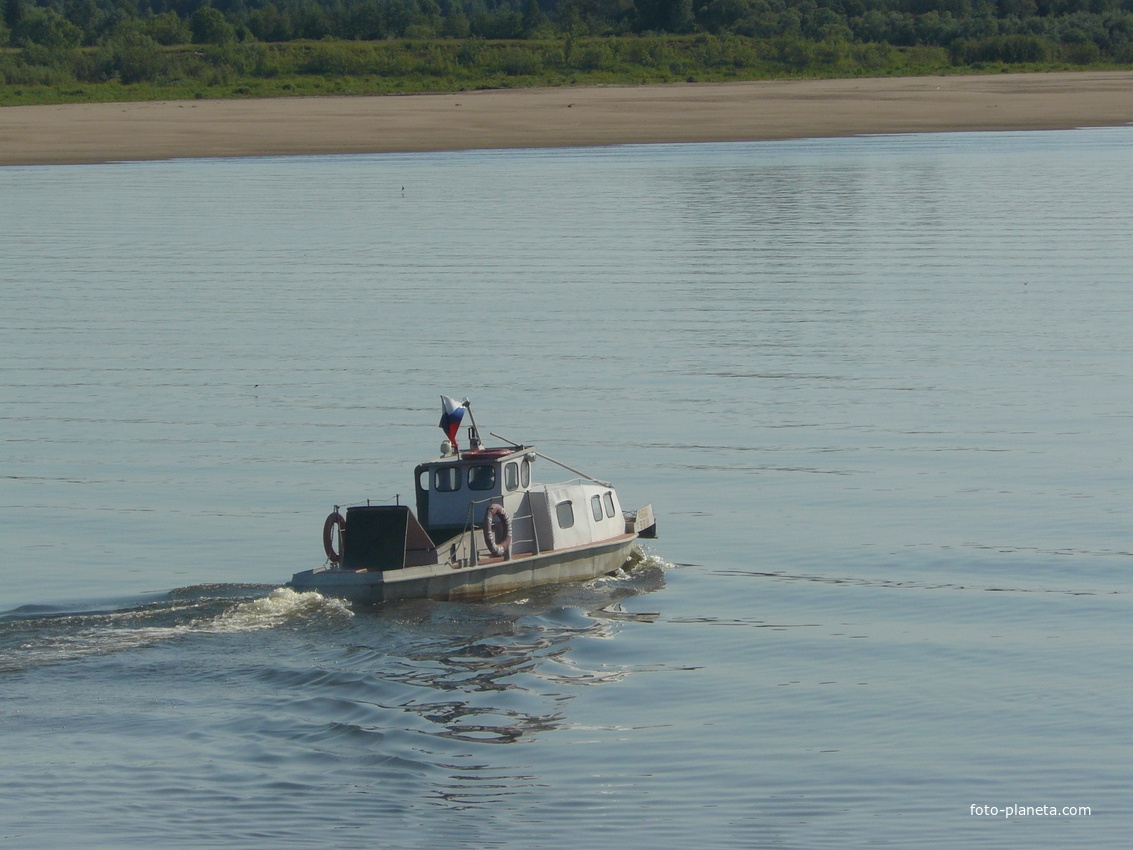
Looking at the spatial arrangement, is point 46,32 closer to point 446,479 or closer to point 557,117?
point 557,117

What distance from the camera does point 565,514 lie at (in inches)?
877

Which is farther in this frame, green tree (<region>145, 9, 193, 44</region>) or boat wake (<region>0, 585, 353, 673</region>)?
green tree (<region>145, 9, 193, 44</region>)

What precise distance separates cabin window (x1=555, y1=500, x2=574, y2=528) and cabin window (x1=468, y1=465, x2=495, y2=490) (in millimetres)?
1012

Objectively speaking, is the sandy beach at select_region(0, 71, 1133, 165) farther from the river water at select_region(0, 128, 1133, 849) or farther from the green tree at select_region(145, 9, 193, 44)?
the green tree at select_region(145, 9, 193, 44)

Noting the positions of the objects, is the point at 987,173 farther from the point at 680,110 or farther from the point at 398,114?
the point at 398,114

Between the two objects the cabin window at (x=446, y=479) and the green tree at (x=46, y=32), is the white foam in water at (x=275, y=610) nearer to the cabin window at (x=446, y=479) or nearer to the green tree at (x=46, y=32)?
the cabin window at (x=446, y=479)

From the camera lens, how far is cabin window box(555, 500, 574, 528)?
22.2 m

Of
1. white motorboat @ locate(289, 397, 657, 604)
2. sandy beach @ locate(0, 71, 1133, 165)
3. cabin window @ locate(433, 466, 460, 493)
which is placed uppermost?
sandy beach @ locate(0, 71, 1133, 165)

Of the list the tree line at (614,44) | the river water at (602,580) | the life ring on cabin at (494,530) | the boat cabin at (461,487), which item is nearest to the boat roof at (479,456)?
the boat cabin at (461,487)

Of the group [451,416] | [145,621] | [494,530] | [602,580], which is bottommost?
[602,580]

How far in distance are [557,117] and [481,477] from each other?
75.2 m

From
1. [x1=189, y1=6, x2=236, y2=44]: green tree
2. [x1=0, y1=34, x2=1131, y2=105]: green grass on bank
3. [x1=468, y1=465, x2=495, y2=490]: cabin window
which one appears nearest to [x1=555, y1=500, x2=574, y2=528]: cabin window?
[x1=468, y1=465, x2=495, y2=490]: cabin window

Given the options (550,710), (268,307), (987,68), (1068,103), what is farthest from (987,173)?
(550,710)

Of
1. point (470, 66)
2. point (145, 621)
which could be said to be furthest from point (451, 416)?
point (470, 66)
